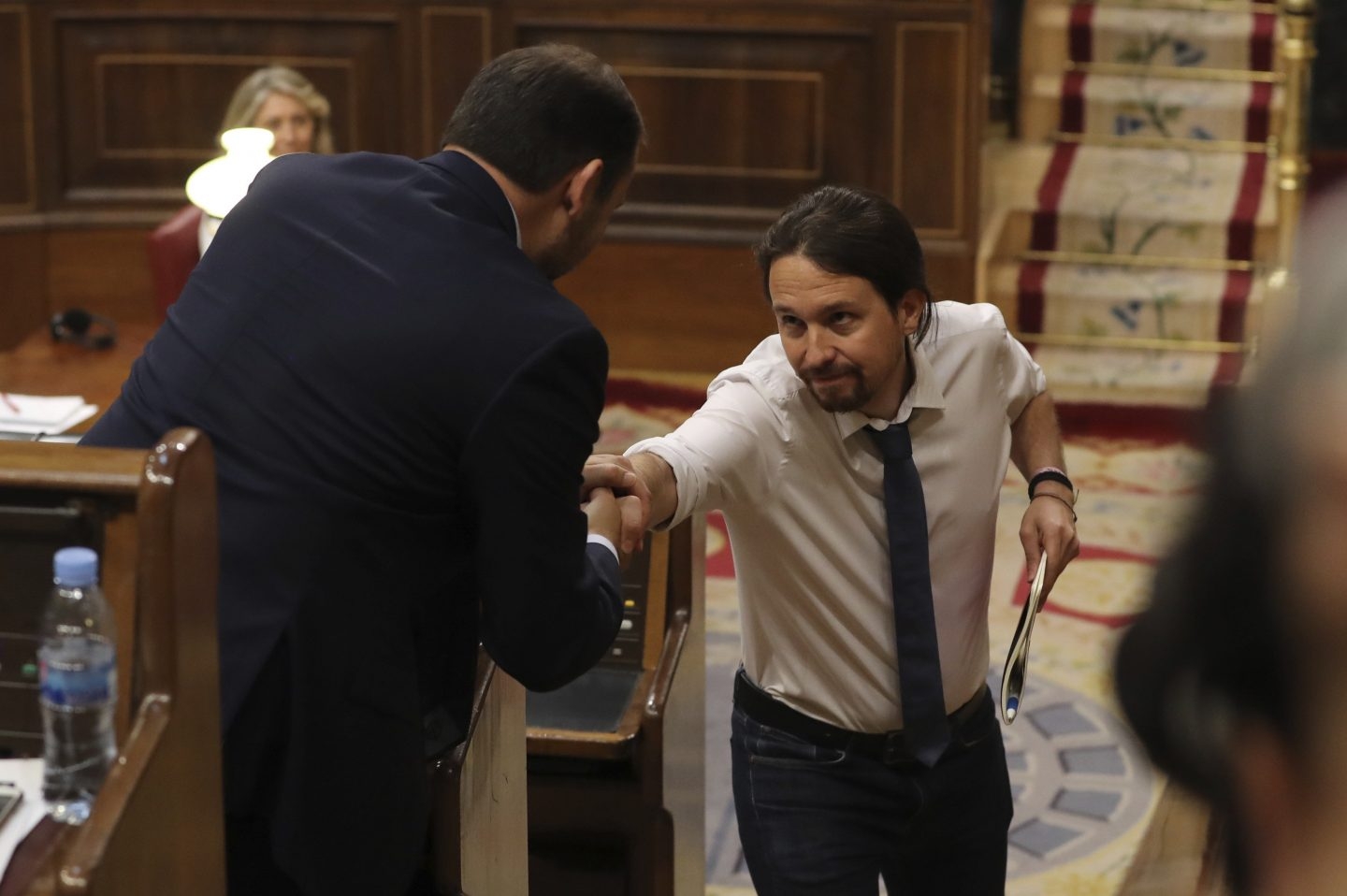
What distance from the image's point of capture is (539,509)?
6.29ft

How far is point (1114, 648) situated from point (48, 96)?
22.4ft

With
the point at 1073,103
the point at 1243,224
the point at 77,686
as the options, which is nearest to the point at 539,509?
the point at 77,686

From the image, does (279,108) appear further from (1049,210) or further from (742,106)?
(1049,210)

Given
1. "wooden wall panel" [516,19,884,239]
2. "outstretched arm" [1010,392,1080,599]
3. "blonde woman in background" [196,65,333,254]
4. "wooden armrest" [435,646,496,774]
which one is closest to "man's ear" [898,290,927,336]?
"outstretched arm" [1010,392,1080,599]

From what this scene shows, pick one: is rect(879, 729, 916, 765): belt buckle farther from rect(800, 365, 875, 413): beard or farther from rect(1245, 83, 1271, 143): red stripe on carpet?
rect(1245, 83, 1271, 143): red stripe on carpet

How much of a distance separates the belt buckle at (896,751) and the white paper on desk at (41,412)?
2209 millimetres

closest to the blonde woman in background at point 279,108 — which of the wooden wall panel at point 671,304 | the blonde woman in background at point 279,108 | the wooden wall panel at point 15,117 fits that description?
the blonde woman in background at point 279,108

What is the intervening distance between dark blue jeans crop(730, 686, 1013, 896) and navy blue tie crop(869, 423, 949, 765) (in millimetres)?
55

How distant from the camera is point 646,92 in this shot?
22.0ft

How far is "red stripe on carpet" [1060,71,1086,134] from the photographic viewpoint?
24.2 ft

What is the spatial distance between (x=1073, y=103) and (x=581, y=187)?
566 centimetres

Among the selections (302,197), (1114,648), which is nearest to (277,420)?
(302,197)

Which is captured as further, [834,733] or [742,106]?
[742,106]

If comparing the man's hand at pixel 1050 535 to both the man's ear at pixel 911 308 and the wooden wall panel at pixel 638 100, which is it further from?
the wooden wall panel at pixel 638 100
